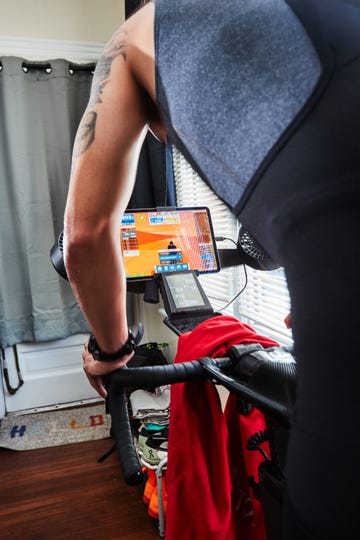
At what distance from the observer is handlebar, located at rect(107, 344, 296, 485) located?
23.8 inches

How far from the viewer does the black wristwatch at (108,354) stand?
729 millimetres

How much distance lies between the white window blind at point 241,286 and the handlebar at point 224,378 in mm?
892

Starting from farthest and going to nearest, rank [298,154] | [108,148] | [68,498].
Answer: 1. [68,498]
2. [108,148]
3. [298,154]

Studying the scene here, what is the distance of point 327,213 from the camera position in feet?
1.29

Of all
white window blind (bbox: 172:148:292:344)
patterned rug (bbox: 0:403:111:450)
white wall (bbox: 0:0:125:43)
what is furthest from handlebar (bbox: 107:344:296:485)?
white wall (bbox: 0:0:125:43)

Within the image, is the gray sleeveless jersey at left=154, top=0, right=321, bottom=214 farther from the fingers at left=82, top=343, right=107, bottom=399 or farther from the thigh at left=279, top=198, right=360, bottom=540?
the fingers at left=82, top=343, right=107, bottom=399

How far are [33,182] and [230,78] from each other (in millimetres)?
2699

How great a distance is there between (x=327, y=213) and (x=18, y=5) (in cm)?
325

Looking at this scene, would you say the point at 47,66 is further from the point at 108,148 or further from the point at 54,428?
the point at 108,148

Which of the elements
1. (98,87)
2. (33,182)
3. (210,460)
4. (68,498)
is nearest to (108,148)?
(98,87)

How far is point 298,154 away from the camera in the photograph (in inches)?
16.0

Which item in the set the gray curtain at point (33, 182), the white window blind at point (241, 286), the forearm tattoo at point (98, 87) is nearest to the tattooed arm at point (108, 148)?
the forearm tattoo at point (98, 87)

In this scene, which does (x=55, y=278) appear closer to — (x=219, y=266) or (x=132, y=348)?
(x=219, y=266)

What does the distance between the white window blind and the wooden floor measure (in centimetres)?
103
